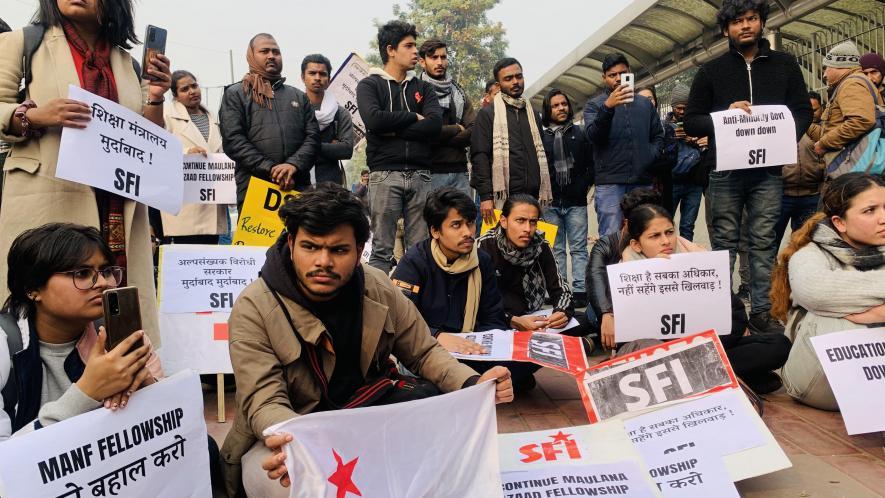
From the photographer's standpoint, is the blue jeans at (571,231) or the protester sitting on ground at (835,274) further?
the blue jeans at (571,231)

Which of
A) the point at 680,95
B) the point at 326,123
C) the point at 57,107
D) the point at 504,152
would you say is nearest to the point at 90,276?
the point at 57,107

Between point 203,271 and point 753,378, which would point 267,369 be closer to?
point 203,271

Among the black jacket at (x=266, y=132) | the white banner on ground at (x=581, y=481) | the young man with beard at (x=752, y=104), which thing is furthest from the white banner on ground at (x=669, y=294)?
the black jacket at (x=266, y=132)

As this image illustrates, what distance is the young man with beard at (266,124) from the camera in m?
5.11

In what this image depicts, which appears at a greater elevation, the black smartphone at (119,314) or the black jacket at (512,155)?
the black jacket at (512,155)

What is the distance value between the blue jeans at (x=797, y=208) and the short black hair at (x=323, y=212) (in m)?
4.76

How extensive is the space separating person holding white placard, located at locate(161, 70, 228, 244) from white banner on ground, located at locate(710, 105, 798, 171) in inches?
140

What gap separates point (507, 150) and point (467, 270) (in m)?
2.26

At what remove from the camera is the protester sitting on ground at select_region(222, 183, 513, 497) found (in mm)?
2461

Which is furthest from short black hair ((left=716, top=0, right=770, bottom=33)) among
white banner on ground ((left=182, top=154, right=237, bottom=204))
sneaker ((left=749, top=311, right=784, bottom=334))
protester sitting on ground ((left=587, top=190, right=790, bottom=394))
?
white banner on ground ((left=182, top=154, right=237, bottom=204))

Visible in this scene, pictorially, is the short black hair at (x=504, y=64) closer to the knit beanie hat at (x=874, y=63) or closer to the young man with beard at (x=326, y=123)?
the young man with beard at (x=326, y=123)

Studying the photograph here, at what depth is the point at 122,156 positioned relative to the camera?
3.17m

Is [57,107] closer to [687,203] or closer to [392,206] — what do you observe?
[392,206]

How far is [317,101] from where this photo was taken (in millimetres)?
6426
